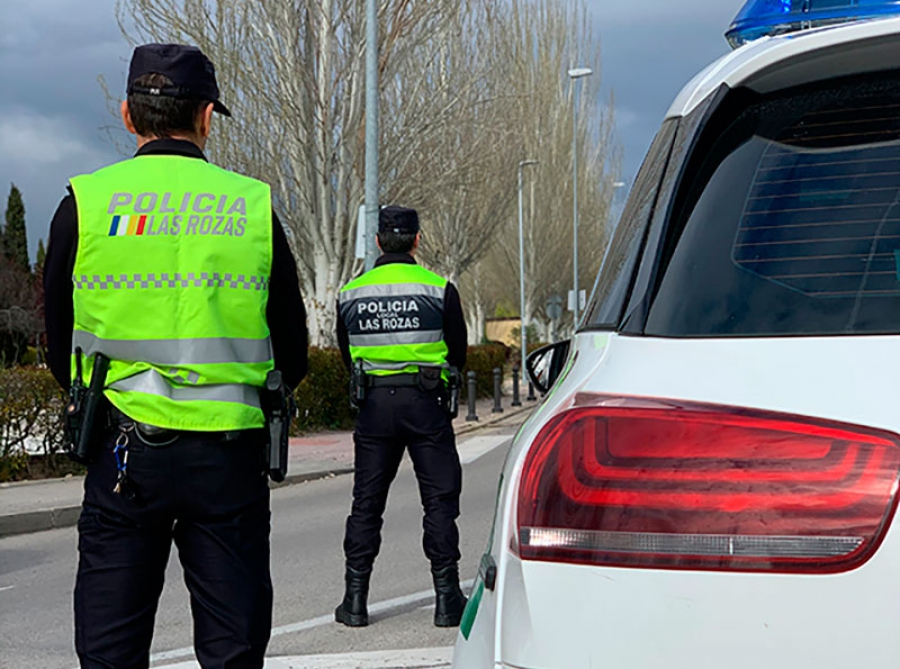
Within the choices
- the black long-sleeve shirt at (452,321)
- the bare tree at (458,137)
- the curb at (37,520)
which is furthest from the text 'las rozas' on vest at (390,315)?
the bare tree at (458,137)

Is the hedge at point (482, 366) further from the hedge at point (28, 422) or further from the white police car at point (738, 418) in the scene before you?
the white police car at point (738, 418)

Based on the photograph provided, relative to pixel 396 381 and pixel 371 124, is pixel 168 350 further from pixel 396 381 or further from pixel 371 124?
pixel 371 124

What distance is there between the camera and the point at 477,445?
637 inches

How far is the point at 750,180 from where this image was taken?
6.31 ft

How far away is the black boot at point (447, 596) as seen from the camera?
5.40 metres

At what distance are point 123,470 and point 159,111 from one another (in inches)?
34.5

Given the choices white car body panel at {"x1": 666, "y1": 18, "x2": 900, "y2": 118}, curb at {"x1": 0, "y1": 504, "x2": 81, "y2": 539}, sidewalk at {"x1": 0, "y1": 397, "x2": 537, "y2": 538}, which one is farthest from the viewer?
sidewalk at {"x1": 0, "y1": 397, "x2": 537, "y2": 538}

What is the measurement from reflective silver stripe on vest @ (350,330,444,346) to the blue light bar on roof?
9.42 feet

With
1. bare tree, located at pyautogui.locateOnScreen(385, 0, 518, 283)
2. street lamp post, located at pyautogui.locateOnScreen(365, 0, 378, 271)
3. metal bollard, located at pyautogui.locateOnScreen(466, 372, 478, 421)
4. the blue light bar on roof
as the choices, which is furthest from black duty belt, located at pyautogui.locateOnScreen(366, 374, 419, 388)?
bare tree, located at pyautogui.locateOnScreen(385, 0, 518, 283)

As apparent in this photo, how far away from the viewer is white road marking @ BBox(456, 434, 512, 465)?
570 inches

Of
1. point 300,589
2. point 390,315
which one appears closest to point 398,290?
point 390,315

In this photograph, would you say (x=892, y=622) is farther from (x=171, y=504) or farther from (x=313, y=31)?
(x=313, y=31)

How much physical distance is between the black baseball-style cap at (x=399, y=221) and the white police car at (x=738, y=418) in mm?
3463

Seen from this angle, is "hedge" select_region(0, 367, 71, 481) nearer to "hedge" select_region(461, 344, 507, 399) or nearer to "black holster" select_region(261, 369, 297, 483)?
"black holster" select_region(261, 369, 297, 483)
